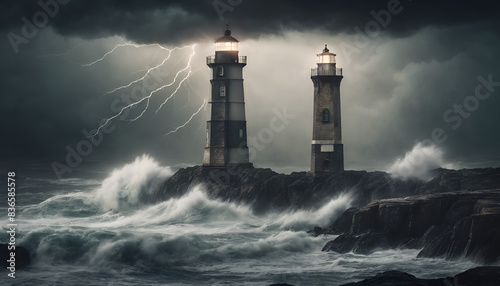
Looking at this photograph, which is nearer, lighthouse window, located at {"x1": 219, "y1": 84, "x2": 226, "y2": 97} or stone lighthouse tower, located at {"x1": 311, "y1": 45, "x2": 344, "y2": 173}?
stone lighthouse tower, located at {"x1": 311, "y1": 45, "x2": 344, "y2": 173}

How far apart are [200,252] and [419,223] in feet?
25.9

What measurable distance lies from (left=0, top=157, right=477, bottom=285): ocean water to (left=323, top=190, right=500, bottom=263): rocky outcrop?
25.0 inches

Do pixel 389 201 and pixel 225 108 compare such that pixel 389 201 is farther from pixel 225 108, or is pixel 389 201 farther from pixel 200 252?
pixel 225 108

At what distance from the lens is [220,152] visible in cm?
4419

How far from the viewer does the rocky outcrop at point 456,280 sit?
61.6 ft

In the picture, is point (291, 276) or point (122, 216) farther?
point (122, 216)

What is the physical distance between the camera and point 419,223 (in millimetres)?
27109

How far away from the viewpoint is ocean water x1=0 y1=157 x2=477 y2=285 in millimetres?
23594

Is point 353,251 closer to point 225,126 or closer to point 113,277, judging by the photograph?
point 113,277

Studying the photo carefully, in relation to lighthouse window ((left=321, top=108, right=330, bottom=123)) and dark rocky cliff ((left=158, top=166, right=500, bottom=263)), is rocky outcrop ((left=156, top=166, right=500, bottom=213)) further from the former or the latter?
lighthouse window ((left=321, top=108, right=330, bottom=123))

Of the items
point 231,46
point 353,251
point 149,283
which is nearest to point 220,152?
point 231,46

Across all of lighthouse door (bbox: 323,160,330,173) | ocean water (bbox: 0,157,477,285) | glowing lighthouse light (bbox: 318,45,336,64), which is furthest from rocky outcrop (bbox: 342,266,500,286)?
glowing lighthouse light (bbox: 318,45,336,64)

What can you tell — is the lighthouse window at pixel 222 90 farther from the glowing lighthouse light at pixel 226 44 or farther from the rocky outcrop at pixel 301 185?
the rocky outcrop at pixel 301 185

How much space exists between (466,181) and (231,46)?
54.4 ft
